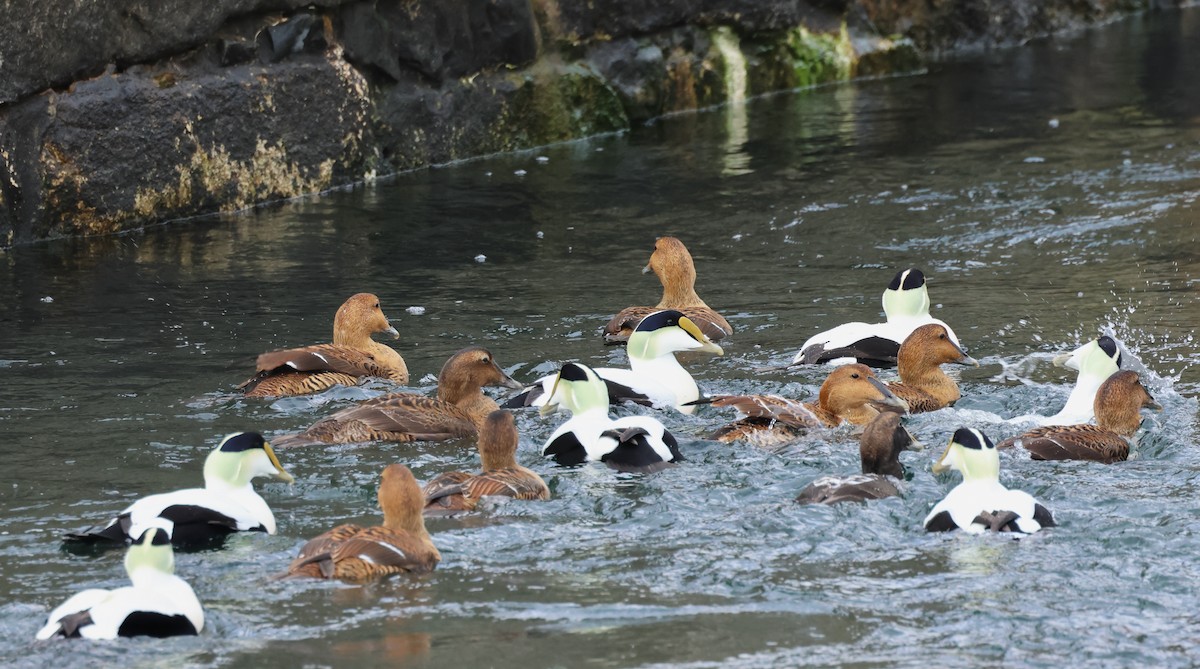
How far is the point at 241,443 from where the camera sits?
7.08 metres

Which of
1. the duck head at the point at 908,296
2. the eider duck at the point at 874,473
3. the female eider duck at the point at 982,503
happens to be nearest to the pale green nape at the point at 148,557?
the eider duck at the point at 874,473

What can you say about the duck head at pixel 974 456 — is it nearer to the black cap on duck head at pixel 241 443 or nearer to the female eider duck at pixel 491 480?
the female eider duck at pixel 491 480

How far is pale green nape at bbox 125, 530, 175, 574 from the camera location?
577cm

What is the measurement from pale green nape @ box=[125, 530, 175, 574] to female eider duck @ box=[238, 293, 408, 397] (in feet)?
11.1

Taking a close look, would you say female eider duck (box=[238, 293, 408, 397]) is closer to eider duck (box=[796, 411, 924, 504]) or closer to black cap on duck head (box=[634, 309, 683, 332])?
black cap on duck head (box=[634, 309, 683, 332])

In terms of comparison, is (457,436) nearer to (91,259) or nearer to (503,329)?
(503,329)

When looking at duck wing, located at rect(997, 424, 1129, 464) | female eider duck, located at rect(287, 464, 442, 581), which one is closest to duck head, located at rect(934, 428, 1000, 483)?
duck wing, located at rect(997, 424, 1129, 464)

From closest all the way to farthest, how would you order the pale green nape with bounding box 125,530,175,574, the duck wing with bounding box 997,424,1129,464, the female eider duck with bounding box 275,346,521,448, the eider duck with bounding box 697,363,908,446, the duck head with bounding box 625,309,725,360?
1. the pale green nape with bounding box 125,530,175,574
2. the duck wing with bounding box 997,424,1129,464
3. the eider duck with bounding box 697,363,908,446
4. the female eider duck with bounding box 275,346,521,448
5. the duck head with bounding box 625,309,725,360

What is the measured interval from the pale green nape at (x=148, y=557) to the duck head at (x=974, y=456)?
10.4ft

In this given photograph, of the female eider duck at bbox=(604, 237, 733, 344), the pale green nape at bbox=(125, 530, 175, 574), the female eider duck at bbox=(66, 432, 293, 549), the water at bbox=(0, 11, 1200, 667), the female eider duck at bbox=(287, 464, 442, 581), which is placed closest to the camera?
the pale green nape at bbox=(125, 530, 175, 574)

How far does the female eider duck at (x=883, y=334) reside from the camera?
31.6 feet

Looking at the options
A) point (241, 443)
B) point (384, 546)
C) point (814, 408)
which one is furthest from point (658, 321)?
point (384, 546)

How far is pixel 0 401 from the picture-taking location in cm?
907

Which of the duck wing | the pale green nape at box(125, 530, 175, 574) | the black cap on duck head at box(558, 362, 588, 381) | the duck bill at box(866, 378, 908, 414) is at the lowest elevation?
the duck wing
